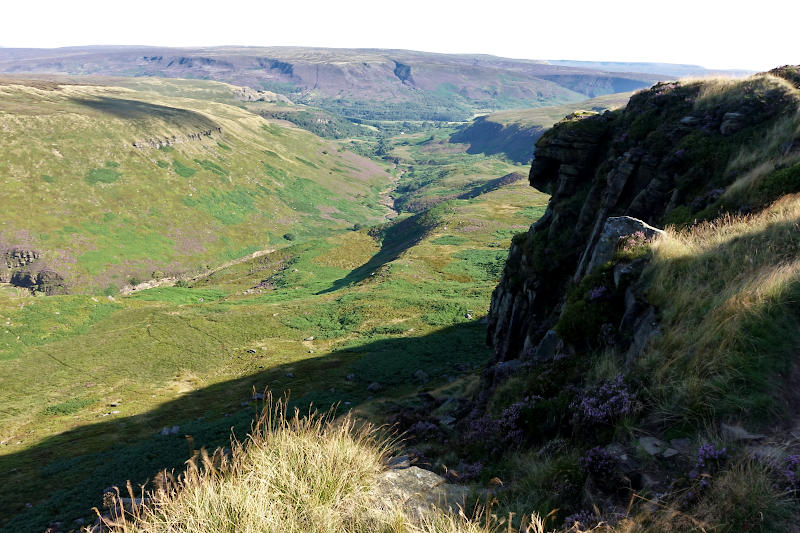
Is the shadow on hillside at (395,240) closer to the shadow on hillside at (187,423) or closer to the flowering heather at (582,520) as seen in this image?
the shadow on hillside at (187,423)

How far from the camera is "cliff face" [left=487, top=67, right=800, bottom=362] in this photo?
68.6 ft

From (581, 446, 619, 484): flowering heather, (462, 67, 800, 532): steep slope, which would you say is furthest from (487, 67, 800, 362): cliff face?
(581, 446, 619, 484): flowering heather

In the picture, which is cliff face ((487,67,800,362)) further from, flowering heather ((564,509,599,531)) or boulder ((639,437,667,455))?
flowering heather ((564,509,599,531))

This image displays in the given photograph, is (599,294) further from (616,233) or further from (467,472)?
(467,472)

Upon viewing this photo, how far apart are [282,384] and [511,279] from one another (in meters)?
24.8

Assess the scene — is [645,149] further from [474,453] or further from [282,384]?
[282,384]

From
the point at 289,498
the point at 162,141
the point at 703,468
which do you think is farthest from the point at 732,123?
the point at 162,141

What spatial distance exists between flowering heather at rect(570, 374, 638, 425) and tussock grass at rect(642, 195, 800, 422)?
0.65 meters

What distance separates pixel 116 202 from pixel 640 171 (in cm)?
16357

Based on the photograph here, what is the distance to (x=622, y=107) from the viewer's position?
34344 millimetres

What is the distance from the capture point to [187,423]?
1329 inches

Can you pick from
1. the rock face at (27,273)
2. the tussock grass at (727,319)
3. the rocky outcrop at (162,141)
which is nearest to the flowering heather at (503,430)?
the tussock grass at (727,319)

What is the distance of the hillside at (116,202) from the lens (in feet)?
383

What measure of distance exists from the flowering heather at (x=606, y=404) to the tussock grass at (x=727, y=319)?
645 mm
